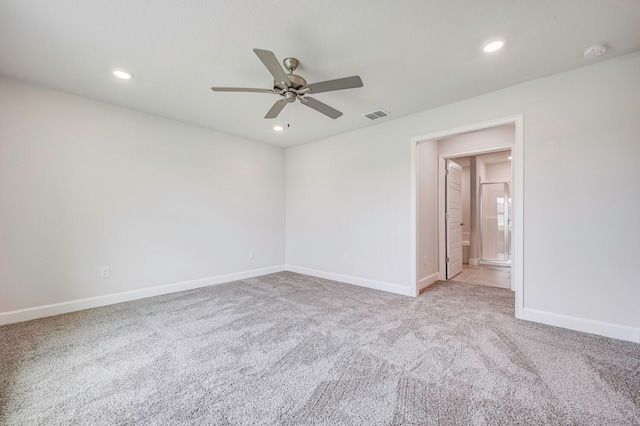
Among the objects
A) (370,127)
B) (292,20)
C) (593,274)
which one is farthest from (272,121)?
(593,274)

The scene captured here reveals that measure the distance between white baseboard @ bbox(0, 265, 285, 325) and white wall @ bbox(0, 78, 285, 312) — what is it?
0.20 ft

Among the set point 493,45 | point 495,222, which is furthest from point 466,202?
point 493,45

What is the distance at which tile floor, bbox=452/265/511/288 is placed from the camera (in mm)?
4605

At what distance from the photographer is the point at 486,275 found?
5215 millimetres

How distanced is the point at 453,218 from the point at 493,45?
3.41 m

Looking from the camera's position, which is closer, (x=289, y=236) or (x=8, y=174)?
(x=8, y=174)

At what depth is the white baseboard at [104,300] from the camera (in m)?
2.85

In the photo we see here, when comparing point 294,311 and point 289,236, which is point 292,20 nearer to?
point 294,311

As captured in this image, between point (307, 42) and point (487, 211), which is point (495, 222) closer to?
point (487, 211)

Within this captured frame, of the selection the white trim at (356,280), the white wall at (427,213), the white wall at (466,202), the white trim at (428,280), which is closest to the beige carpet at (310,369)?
the white trim at (356,280)

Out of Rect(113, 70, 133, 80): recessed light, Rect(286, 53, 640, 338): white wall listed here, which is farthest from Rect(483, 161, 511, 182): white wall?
Rect(113, 70, 133, 80): recessed light

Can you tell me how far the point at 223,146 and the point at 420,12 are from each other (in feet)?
11.9

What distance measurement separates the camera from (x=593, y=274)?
2.55 meters

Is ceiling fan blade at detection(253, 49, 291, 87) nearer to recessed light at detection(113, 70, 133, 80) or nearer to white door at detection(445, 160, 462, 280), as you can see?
recessed light at detection(113, 70, 133, 80)
